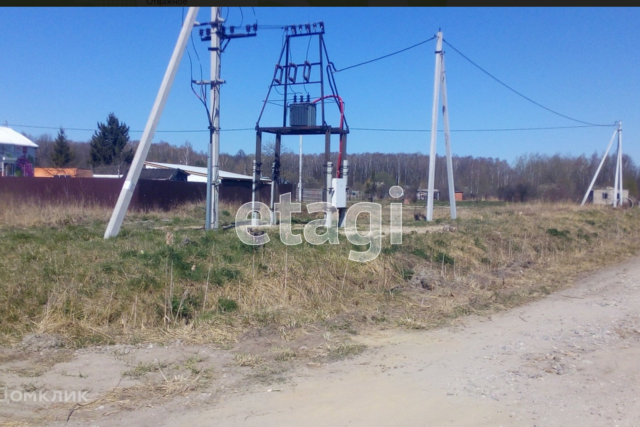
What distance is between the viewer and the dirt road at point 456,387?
4348 millimetres

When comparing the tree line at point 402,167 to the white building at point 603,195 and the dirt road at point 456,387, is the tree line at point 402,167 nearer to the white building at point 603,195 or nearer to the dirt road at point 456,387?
the white building at point 603,195

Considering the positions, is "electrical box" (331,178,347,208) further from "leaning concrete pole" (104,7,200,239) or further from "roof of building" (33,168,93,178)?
"roof of building" (33,168,93,178)

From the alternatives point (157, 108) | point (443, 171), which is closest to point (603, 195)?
point (443, 171)

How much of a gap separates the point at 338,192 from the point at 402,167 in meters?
58.8

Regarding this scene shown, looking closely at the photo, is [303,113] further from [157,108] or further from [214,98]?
[157,108]

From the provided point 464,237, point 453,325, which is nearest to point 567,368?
point 453,325

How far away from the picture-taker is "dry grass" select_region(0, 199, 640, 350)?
685 cm

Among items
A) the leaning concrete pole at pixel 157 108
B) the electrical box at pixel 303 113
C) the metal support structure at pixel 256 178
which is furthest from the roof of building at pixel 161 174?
the leaning concrete pole at pixel 157 108

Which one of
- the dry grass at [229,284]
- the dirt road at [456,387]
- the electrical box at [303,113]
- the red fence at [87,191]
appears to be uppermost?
the electrical box at [303,113]

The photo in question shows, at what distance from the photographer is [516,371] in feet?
18.2

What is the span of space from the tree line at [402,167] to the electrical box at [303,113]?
59.5 ft

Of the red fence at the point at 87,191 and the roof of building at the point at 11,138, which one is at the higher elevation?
the roof of building at the point at 11,138

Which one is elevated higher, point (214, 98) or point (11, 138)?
point (11, 138)

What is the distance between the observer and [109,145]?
52.1 m
